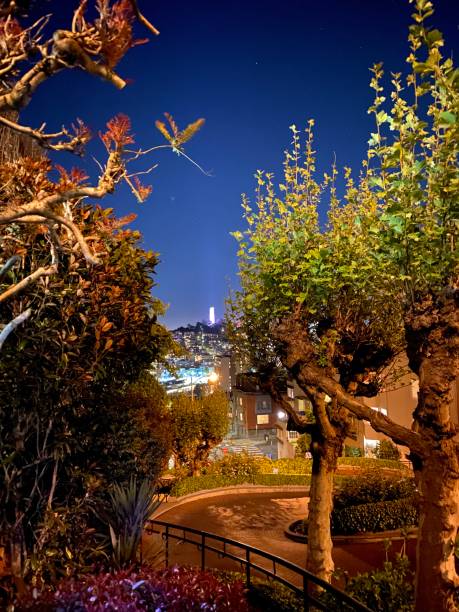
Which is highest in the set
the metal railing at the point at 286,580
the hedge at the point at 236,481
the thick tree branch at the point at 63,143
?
the thick tree branch at the point at 63,143

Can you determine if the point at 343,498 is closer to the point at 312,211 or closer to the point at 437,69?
the point at 312,211

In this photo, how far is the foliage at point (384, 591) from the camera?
6.83m

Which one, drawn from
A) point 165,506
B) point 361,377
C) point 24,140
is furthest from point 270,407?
point 24,140

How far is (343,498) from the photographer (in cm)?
1741

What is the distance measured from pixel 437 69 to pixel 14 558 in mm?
7409

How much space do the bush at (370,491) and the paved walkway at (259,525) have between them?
79.1 inches

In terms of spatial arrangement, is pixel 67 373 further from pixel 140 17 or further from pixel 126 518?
pixel 140 17

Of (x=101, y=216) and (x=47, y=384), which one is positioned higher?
(x=101, y=216)

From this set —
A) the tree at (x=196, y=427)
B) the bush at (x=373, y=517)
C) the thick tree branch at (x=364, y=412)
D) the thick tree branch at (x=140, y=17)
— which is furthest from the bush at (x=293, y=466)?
the thick tree branch at (x=140, y=17)

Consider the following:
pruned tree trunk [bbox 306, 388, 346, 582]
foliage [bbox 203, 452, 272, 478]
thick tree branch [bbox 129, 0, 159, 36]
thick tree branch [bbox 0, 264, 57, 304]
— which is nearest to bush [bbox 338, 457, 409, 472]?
foliage [bbox 203, 452, 272, 478]

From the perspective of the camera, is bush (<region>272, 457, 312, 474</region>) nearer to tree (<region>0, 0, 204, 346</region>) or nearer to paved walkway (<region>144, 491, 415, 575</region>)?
paved walkway (<region>144, 491, 415, 575</region>)

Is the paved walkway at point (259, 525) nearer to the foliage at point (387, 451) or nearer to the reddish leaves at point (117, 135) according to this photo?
the foliage at point (387, 451)

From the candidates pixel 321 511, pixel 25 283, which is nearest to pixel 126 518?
pixel 25 283

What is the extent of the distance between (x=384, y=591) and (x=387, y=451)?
23.0m
